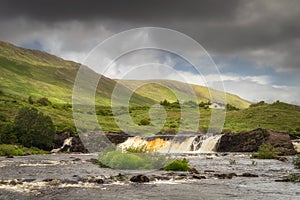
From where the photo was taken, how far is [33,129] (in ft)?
326

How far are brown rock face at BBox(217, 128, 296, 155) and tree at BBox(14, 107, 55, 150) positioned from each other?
44.1m

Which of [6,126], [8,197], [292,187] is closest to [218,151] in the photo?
[6,126]

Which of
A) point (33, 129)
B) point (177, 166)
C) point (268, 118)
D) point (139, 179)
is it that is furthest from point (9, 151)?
point (268, 118)

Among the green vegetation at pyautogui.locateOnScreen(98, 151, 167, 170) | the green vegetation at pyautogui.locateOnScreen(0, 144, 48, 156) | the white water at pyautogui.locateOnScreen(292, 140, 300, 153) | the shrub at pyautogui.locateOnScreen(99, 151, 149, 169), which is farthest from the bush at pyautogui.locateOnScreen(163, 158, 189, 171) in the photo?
the white water at pyautogui.locateOnScreen(292, 140, 300, 153)

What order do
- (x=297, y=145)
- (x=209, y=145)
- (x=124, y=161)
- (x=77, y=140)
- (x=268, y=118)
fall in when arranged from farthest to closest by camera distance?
(x=268, y=118) < (x=77, y=140) < (x=209, y=145) < (x=297, y=145) < (x=124, y=161)

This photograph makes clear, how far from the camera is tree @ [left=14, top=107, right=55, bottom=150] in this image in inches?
3880

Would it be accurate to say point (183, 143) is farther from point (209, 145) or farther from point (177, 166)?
point (177, 166)

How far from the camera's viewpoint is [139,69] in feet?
150

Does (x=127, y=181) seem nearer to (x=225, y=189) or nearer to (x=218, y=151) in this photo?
(x=225, y=189)

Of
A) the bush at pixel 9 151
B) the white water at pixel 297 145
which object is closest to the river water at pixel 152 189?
the bush at pixel 9 151

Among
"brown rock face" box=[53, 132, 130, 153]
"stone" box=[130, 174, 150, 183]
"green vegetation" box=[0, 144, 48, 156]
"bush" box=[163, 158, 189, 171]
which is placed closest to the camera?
"stone" box=[130, 174, 150, 183]

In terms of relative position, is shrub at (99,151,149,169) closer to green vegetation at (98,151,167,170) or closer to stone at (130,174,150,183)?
green vegetation at (98,151,167,170)

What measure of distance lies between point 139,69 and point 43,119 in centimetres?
6314

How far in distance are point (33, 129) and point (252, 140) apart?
180 feet
